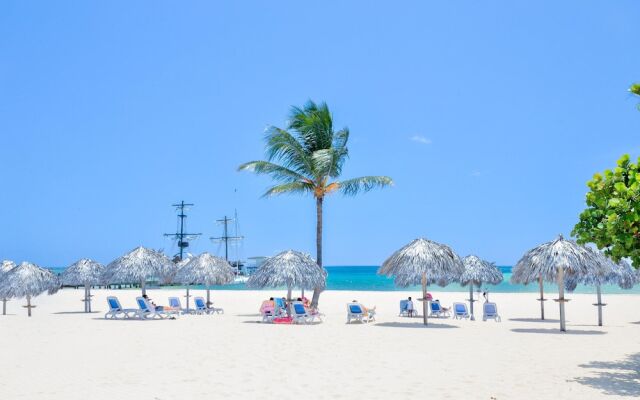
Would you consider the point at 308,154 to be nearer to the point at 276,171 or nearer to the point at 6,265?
the point at 276,171

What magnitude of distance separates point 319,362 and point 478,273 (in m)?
11.3

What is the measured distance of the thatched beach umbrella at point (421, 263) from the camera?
14984 millimetres

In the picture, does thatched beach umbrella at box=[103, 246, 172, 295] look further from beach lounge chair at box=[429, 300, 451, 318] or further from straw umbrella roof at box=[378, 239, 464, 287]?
beach lounge chair at box=[429, 300, 451, 318]

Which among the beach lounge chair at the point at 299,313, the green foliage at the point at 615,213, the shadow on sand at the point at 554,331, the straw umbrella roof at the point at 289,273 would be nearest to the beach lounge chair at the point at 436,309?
the straw umbrella roof at the point at 289,273

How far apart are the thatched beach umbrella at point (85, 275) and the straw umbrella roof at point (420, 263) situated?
1081 centimetres

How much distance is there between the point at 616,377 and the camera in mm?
7871

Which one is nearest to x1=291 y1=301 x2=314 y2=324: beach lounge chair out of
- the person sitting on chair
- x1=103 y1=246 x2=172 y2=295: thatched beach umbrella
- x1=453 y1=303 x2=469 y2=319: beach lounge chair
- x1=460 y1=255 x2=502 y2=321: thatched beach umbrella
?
the person sitting on chair

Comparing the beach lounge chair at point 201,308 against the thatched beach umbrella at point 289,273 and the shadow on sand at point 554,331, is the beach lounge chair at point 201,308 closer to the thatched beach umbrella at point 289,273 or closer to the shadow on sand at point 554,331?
the thatched beach umbrella at point 289,273

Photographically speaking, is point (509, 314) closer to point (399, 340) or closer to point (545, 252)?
point (545, 252)

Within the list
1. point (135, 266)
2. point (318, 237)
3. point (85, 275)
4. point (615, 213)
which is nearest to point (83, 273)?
point (85, 275)

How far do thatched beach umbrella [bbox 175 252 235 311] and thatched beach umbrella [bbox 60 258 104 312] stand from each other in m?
2.91

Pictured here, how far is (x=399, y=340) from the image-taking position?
476 inches

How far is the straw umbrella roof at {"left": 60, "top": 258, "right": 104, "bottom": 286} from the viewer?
20578 millimetres

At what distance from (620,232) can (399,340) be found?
611 cm
